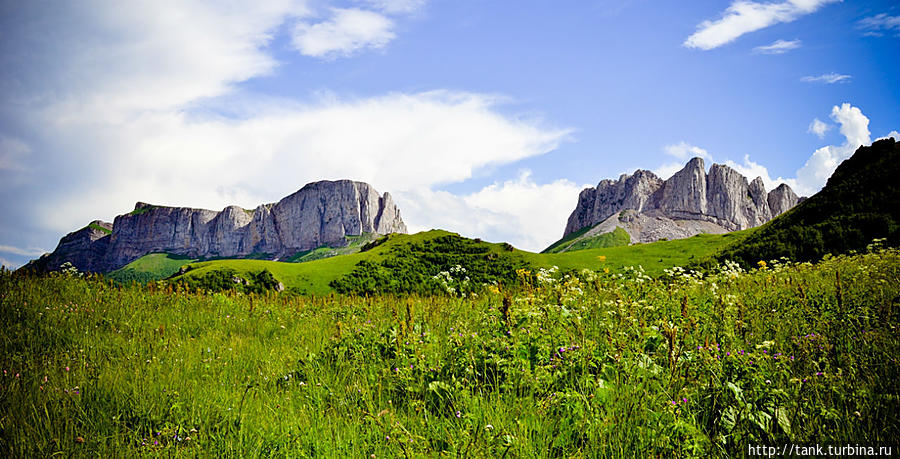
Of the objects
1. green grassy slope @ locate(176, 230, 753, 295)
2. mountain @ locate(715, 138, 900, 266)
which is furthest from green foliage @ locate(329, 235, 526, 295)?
mountain @ locate(715, 138, 900, 266)

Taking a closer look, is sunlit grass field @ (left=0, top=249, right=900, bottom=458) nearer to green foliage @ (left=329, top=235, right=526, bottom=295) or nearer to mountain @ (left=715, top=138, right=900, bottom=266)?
mountain @ (left=715, top=138, right=900, bottom=266)

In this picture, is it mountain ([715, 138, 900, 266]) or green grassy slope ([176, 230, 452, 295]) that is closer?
mountain ([715, 138, 900, 266])

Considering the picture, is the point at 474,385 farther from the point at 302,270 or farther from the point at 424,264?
the point at 424,264

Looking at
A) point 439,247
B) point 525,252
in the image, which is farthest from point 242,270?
point 525,252

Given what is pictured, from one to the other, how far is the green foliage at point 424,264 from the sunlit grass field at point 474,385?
59.0 meters

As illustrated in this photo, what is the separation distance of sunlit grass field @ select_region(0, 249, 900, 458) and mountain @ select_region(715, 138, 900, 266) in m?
25.1

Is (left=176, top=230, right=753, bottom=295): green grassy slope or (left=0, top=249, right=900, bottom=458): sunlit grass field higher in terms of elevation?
(left=176, top=230, right=753, bottom=295): green grassy slope

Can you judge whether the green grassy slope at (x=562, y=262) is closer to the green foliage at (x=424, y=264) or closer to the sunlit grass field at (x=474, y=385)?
the green foliage at (x=424, y=264)

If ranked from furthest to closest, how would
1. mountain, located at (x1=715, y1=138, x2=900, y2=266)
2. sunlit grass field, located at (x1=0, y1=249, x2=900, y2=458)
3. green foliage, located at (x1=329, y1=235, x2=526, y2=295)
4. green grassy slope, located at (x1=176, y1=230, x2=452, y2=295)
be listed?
green foliage, located at (x1=329, y1=235, x2=526, y2=295), green grassy slope, located at (x1=176, y1=230, x2=452, y2=295), mountain, located at (x1=715, y1=138, x2=900, y2=266), sunlit grass field, located at (x1=0, y1=249, x2=900, y2=458)

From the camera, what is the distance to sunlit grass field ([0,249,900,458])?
2.89m

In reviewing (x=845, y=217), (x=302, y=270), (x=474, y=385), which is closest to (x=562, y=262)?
(x=845, y=217)

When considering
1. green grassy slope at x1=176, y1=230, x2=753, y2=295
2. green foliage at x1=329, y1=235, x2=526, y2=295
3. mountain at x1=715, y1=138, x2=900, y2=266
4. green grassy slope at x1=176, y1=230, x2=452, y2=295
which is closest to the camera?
mountain at x1=715, y1=138, x2=900, y2=266

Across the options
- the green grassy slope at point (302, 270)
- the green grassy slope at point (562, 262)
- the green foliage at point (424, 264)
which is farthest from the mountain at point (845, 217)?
the green grassy slope at point (302, 270)

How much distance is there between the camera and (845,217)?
27.0 meters
